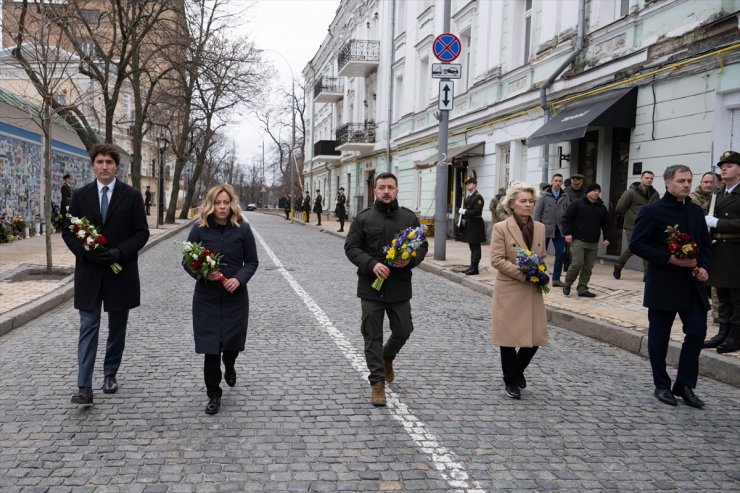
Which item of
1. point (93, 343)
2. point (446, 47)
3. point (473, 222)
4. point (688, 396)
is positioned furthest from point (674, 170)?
point (446, 47)

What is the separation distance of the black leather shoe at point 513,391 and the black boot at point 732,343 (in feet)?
8.25

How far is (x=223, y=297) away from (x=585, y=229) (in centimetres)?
649

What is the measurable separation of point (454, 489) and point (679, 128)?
33.1 feet

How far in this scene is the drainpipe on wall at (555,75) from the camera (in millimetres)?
14023

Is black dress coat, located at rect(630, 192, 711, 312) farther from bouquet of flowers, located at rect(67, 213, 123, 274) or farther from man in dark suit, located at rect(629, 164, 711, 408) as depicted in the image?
bouquet of flowers, located at rect(67, 213, 123, 274)


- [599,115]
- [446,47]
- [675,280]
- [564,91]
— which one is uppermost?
[446,47]

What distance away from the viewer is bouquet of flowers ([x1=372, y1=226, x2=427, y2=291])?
15.0ft

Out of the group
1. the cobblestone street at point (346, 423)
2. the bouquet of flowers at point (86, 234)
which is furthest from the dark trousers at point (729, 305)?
the bouquet of flowers at point (86, 234)

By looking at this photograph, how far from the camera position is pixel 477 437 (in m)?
4.19

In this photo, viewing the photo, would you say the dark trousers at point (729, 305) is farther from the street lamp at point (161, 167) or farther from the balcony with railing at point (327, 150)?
the balcony with railing at point (327, 150)

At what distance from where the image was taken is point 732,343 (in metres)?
6.24

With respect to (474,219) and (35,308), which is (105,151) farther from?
(474,219)

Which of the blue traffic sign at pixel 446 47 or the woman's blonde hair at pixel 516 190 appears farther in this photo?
the blue traffic sign at pixel 446 47

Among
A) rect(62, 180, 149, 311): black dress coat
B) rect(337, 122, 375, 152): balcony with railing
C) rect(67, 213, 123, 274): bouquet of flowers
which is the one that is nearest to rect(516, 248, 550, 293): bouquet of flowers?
rect(62, 180, 149, 311): black dress coat
